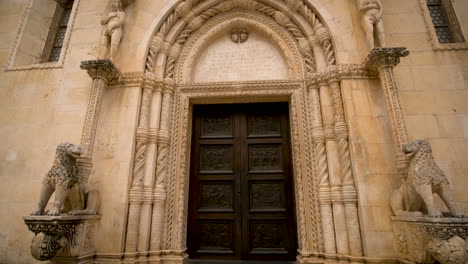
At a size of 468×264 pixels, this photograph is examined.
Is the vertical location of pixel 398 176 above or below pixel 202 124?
below

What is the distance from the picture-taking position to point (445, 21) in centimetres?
475

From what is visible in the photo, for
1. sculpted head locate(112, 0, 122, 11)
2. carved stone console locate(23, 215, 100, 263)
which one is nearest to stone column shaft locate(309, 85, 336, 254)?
carved stone console locate(23, 215, 100, 263)

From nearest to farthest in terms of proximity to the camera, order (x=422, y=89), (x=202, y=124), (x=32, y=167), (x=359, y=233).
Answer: (x=359, y=233) < (x=422, y=89) < (x=32, y=167) < (x=202, y=124)

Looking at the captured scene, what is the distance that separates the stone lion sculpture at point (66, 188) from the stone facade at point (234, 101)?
200 mm

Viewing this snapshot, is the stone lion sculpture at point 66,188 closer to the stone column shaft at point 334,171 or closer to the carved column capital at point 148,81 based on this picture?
the carved column capital at point 148,81

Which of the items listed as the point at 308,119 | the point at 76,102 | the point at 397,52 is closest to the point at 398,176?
the point at 308,119

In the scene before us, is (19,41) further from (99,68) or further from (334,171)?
(334,171)

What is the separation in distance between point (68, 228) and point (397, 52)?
5.16 metres

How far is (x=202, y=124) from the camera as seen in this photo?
4867 mm

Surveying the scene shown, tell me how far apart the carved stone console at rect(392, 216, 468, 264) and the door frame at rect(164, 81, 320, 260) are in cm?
120

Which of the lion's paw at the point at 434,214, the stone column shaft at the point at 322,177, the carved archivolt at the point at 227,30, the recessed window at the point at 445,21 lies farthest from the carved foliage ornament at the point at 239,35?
the lion's paw at the point at 434,214

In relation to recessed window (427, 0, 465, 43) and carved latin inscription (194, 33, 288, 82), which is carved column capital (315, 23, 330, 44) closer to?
carved latin inscription (194, 33, 288, 82)

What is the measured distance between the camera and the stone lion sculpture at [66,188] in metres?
3.18

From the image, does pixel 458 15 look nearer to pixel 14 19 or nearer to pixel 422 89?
pixel 422 89
